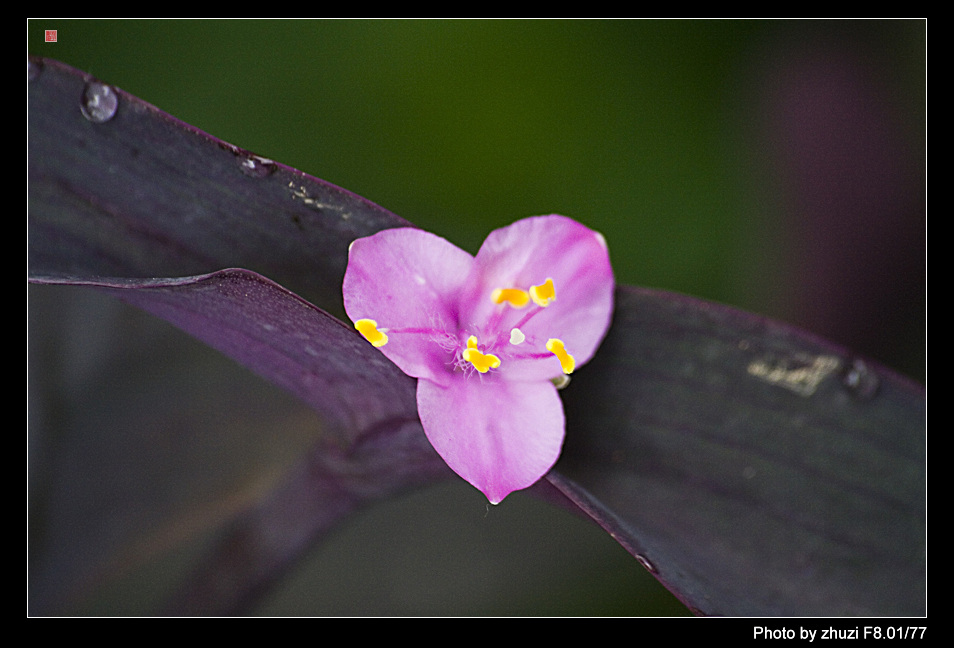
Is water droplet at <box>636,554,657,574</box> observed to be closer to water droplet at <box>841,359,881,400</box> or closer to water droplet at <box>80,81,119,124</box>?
water droplet at <box>841,359,881,400</box>

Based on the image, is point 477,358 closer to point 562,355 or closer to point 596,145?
point 562,355

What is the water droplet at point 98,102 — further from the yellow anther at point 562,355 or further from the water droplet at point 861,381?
the water droplet at point 861,381

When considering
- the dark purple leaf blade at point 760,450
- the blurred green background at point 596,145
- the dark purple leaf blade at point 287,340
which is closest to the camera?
the dark purple leaf blade at point 287,340

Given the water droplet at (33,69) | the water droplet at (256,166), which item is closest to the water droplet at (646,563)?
the water droplet at (256,166)

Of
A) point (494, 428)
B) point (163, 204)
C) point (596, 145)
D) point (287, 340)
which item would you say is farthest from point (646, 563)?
point (596, 145)

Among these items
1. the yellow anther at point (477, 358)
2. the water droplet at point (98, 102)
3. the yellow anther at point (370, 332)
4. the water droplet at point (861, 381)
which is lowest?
the water droplet at point (861, 381)

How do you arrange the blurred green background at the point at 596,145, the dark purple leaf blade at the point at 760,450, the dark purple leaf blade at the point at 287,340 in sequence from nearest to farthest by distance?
1. the dark purple leaf blade at the point at 287,340
2. the dark purple leaf blade at the point at 760,450
3. the blurred green background at the point at 596,145
